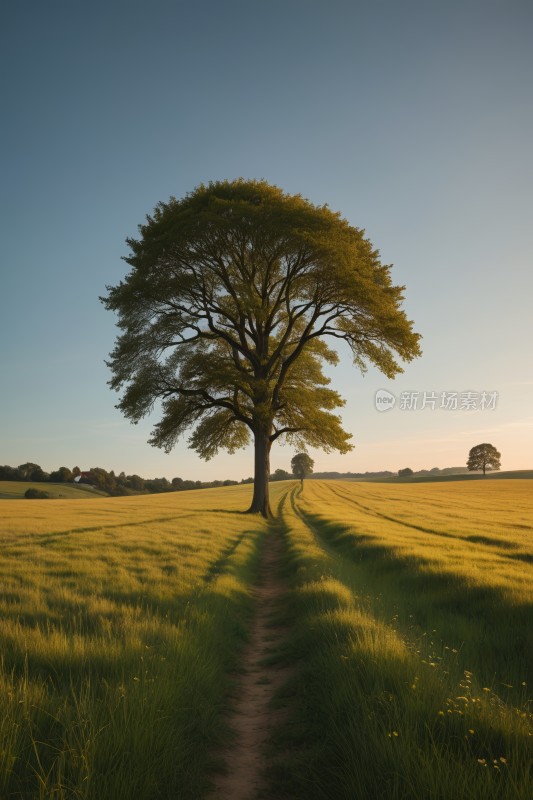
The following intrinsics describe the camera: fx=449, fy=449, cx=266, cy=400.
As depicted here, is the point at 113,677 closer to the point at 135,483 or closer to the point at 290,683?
the point at 290,683

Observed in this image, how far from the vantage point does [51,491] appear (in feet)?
324

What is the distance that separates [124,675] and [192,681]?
82 cm

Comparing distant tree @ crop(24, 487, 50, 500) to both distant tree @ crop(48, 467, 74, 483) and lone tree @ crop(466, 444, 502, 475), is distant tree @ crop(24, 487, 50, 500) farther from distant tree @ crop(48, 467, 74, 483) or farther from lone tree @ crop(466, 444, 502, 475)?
lone tree @ crop(466, 444, 502, 475)

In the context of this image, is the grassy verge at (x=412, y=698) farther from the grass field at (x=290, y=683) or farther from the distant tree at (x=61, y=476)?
the distant tree at (x=61, y=476)

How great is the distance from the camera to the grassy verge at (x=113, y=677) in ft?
10.5

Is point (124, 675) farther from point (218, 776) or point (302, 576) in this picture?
point (302, 576)

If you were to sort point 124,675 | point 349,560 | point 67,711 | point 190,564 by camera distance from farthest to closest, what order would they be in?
point 349,560
point 190,564
point 124,675
point 67,711

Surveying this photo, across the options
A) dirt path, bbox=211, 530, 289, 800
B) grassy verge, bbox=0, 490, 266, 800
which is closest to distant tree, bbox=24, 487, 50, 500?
grassy verge, bbox=0, 490, 266, 800

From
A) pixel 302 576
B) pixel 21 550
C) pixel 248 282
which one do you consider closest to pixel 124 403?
pixel 248 282

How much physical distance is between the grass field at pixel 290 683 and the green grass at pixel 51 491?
88763mm

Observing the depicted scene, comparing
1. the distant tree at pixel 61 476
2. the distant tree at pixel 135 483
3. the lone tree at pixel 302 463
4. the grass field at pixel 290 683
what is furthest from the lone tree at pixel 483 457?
the grass field at pixel 290 683

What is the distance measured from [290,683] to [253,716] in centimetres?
67

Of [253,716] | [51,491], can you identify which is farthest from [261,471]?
[51,491]

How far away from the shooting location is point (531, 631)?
6641 millimetres
